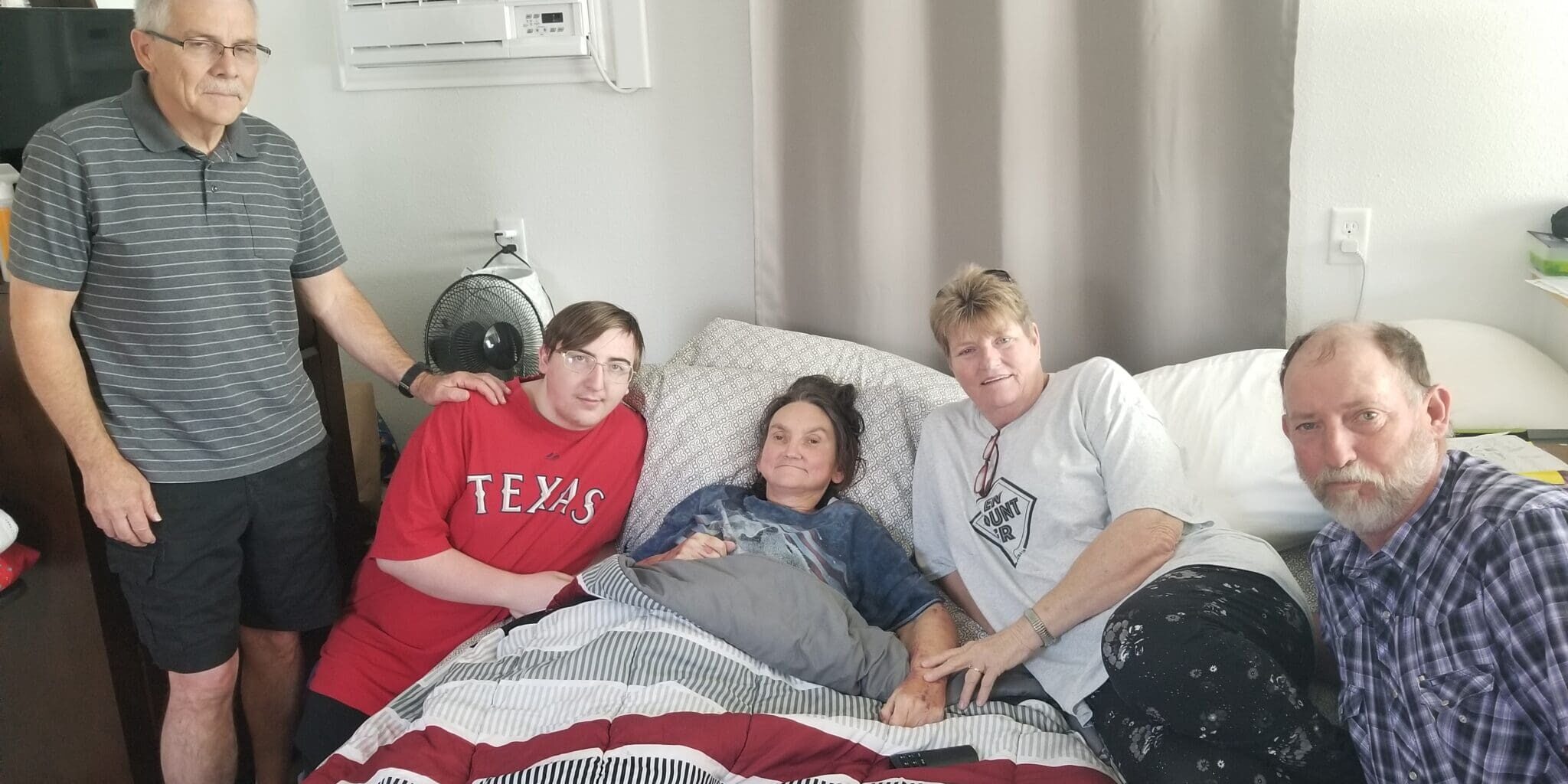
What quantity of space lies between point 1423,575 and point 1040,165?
1.23m

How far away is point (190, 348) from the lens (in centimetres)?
180

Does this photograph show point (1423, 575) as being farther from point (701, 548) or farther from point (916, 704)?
point (701, 548)

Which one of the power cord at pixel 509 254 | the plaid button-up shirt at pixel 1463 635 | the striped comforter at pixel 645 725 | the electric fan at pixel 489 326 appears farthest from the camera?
the power cord at pixel 509 254

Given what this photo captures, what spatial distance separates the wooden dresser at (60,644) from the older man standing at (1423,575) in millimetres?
1969

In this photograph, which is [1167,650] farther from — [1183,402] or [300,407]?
[300,407]

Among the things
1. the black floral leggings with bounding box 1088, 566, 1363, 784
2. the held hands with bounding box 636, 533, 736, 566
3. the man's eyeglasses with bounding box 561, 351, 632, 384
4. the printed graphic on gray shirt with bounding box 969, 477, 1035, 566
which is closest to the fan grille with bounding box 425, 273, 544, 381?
the man's eyeglasses with bounding box 561, 351, 632, 384

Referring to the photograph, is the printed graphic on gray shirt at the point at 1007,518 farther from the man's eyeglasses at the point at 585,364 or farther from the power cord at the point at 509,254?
the power cord at the point at 509,254

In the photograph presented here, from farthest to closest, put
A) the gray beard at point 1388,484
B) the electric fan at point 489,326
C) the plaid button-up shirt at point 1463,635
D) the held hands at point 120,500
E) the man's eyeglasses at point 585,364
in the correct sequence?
the electric fan at point 489,326 → the man's eyeglasses at point 585,364 → the held hands at point 120,500 → the gray beard at point 1388,484 → the plaid button-up shirt at point 1463,635

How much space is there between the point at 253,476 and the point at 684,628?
818 millimetres

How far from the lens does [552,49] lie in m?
2.53

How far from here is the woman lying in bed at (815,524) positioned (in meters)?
1.90

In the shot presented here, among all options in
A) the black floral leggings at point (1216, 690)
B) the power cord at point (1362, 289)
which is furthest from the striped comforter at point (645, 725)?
the power cord at point (1362, 289)

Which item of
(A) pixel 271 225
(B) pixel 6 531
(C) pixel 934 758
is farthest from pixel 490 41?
(C) pixel 934 758

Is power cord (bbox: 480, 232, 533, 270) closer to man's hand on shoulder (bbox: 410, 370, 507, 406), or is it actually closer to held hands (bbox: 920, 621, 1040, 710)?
man's hand on shoulder (bbox: 410, 370, 507, 406)
